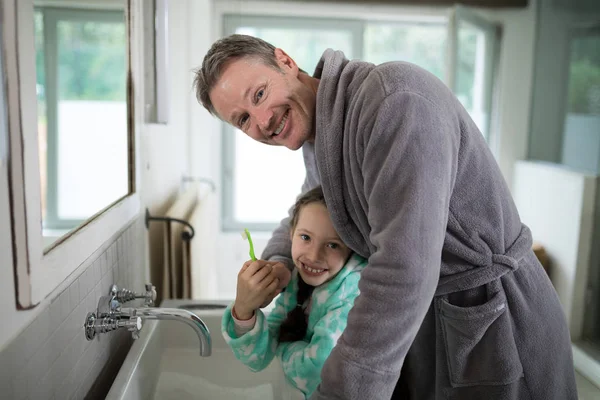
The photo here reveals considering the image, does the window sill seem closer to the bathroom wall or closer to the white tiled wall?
the white tiled wall

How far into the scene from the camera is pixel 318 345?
899 millimetres

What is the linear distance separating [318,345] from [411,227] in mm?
379

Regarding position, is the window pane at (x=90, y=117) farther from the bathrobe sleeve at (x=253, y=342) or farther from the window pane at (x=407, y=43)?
the window pane at (x=407, y=43)

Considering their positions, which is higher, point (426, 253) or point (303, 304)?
point (426, 253)

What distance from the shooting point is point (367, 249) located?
0.87 m

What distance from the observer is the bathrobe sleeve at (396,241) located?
2.02ft

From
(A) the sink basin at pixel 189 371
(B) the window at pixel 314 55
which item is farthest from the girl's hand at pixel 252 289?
(B) the window at pixel 314 55

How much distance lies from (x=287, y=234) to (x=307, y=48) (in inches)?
95.4

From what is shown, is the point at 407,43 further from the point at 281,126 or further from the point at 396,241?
the point at 396,241

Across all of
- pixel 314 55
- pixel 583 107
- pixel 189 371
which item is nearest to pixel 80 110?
pixel 189 371

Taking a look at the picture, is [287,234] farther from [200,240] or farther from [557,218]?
[557,218]

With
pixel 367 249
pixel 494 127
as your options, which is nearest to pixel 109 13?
pixel 367 249

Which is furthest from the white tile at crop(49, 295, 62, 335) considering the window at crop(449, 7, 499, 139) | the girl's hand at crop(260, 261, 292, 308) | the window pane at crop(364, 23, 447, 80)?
the window pane at crop(364, 23, 447, 80)

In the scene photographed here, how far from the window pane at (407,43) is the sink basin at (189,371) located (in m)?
2.44
